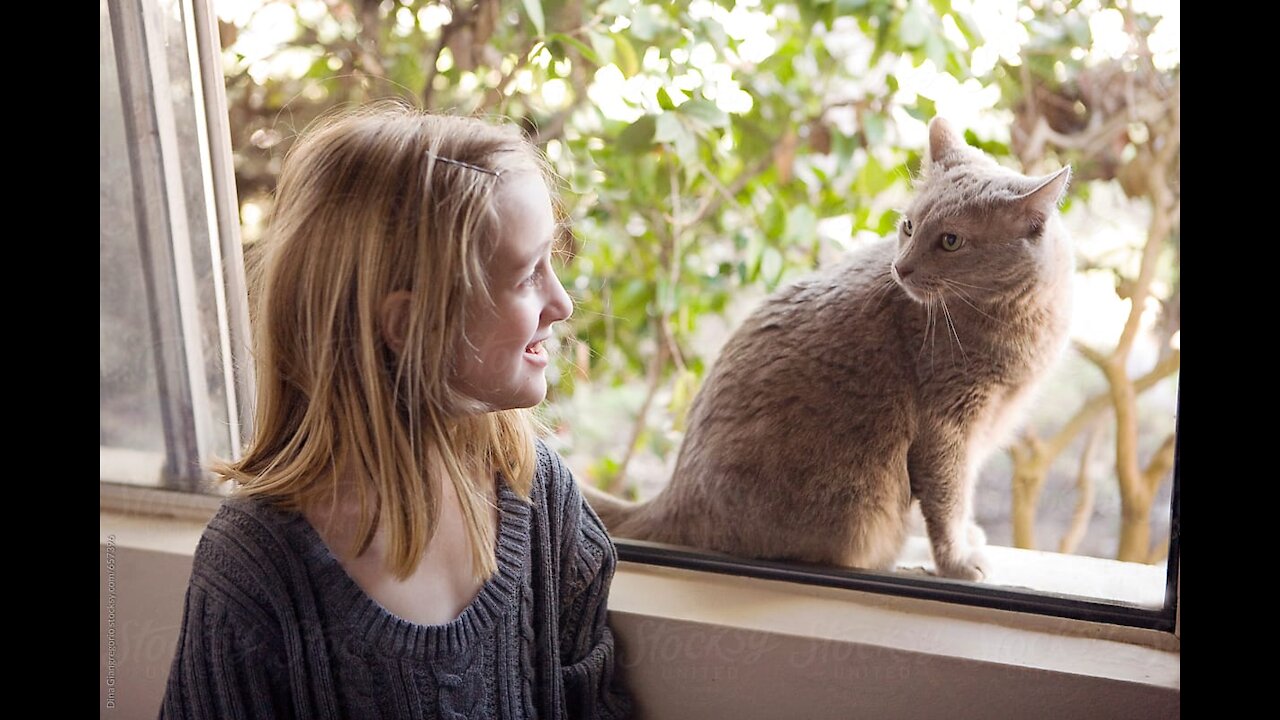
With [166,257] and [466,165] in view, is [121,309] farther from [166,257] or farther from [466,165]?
[466,165]

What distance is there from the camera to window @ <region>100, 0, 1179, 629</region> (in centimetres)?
99

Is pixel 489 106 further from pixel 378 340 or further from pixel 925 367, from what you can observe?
pixel 925 367

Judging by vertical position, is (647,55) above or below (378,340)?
above

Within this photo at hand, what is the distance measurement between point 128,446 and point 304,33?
0.55 m

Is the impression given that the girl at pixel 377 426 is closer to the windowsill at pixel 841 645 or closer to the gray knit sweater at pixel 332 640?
the gray knit sweater at pixel 332 640

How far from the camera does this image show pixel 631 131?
1.10 meters

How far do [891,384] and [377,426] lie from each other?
52 centimetres

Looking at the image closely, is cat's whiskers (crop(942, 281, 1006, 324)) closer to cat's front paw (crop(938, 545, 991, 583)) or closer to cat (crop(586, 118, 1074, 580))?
cat (crop(586, 118, 1074, 580))

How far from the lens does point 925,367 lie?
917 millimetres

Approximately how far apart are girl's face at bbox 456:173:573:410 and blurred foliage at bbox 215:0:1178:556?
0.22 metres

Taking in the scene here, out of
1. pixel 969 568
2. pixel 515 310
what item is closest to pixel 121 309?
pixel 515 310

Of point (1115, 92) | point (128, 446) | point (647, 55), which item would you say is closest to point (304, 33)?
point (647, 55)

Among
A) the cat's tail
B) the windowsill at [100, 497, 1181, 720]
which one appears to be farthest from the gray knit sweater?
the cat's tail
